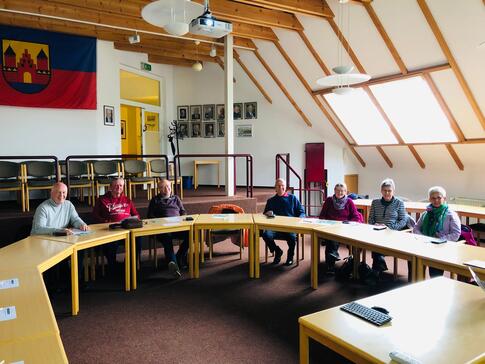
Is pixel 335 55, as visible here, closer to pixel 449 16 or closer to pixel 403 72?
pixel 403 72

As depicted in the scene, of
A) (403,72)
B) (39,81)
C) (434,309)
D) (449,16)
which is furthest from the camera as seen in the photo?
(39,81)

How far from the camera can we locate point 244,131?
9.77 metres

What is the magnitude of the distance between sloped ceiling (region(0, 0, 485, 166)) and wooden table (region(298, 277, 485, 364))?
4161 mm

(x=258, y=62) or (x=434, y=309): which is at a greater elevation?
(x=258, y=62)

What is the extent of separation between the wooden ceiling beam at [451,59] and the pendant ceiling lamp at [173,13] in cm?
350

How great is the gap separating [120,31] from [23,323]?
21.9ft

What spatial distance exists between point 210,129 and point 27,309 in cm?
831

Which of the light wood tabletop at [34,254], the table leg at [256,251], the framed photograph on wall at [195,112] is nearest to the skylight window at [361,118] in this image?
the framed photograph on wall at [195,112]

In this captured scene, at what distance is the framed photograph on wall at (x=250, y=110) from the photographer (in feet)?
31.3

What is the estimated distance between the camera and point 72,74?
6902mm

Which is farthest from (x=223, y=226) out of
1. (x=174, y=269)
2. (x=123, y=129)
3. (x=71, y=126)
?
(x=123, y=129)

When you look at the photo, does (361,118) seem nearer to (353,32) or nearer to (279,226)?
(353,32)

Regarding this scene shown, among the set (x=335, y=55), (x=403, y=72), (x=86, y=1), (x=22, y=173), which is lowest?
(x=22, y=173)

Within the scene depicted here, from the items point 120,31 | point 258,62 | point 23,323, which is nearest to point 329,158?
point 258,62
